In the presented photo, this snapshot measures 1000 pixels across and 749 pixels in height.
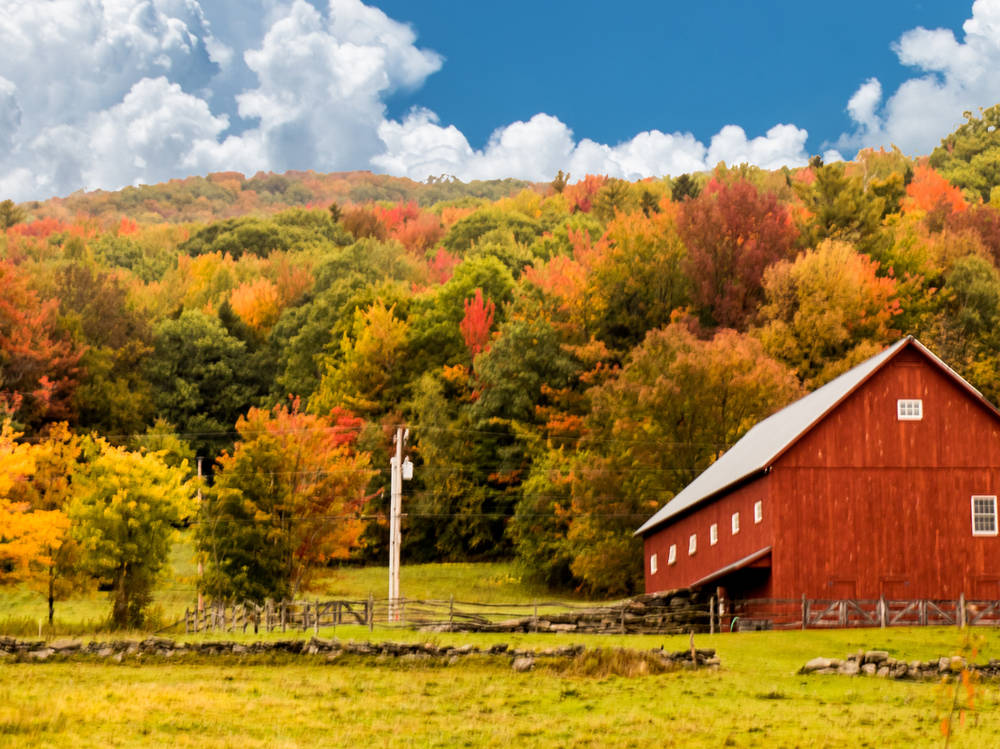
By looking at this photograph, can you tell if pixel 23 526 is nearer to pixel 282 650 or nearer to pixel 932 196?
pixel 282 650

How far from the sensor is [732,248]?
244 ft

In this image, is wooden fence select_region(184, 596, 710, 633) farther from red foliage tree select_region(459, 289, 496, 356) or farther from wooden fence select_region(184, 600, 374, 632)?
red foliage tree select_region(459, 289, 496, 356)

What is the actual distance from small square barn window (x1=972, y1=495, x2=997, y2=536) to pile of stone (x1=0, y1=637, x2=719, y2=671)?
1549 centimetres

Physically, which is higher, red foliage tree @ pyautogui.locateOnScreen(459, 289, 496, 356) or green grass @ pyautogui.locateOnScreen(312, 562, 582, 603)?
red foliage tree @ pyautogui.locateOnScreen(459, 289, 496, 356)

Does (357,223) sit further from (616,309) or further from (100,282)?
(616,309)

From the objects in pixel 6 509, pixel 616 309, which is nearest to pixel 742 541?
pixel 6 509

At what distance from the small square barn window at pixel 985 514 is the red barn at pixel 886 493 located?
0.04 m

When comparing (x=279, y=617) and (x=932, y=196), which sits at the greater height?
(x=932, y=196)

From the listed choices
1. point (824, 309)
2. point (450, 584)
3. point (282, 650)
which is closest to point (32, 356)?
point (450, 584)

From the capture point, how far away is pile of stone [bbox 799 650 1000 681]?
25828mm

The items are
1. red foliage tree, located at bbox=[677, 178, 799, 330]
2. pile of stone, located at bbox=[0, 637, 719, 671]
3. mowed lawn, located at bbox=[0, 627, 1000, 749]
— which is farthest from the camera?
red foliage tree, located at bbox=[677, 178, 799, 330]

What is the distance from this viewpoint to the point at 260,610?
134 ft

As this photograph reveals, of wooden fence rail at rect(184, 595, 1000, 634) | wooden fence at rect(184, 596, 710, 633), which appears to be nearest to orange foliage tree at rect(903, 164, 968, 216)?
wooden fence rail at rect(184, 595, 1000, 634)

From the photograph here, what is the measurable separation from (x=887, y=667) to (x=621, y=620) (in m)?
13.2
